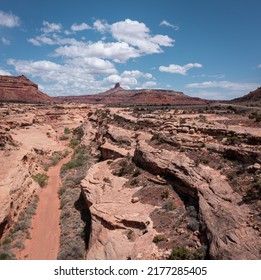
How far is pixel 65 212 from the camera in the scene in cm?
1681

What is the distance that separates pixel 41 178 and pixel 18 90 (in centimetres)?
9438

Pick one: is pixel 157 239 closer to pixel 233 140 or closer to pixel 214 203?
pixel 214 203

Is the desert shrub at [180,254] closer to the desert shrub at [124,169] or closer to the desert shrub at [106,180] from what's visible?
the desert shrub at [106,180]

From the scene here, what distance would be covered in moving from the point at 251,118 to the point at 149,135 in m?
8.35

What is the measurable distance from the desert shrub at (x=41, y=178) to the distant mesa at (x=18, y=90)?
8339cm

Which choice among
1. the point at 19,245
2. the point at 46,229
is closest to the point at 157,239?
the point at 19,245

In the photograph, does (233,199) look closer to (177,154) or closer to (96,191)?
(177,154)

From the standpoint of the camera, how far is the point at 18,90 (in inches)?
4213

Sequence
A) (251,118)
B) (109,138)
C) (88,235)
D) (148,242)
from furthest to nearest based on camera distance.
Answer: (109,138) < (251,118) < (88,235) < (148,242)

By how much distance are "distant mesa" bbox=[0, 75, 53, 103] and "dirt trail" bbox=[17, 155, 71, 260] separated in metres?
86.9

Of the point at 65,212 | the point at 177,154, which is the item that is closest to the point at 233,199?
the point at 177,154

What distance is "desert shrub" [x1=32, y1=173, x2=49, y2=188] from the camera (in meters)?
21.1

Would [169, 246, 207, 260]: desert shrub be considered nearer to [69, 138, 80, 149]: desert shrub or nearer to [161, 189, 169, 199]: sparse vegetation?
[161, 189, 169, 199]: sparse vegetation

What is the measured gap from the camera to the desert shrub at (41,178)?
21109 mm
